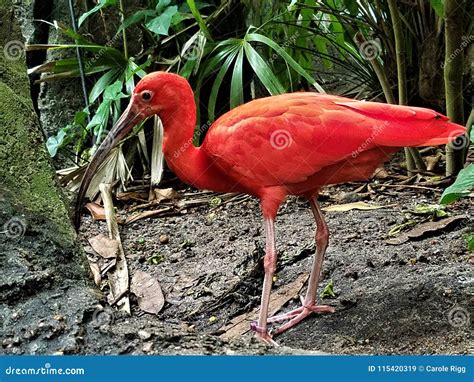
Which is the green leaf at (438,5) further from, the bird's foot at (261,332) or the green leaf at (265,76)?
the bird's foot at (261,332)

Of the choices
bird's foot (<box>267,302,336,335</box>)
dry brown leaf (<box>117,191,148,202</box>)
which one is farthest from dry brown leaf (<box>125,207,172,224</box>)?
bird's foot (<box>267,302,336,335</box>)

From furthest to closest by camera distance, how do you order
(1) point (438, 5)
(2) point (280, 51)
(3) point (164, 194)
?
(3) point (164, 194) < (2) point (280, 51) < (1) point (438, 5)

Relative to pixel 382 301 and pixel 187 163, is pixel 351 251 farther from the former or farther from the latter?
pixel 187 163

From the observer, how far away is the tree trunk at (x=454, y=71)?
4.26 meters

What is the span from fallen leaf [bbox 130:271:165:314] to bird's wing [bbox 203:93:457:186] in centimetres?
98

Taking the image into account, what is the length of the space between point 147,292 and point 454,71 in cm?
226

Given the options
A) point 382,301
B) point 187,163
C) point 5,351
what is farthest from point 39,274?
point 382,301

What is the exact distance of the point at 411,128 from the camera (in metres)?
3.12

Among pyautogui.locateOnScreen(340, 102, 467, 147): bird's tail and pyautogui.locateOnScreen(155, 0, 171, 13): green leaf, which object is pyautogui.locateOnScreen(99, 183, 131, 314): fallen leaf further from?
pyautogui.locateOnScreen(340, 102, 467, 147): bird's tail

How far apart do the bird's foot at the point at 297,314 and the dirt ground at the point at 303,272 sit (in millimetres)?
28

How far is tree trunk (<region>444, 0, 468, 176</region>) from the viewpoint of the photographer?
14.0 ft

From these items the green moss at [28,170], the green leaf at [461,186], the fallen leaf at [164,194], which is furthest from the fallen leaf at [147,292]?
the green leaf at [461,186]

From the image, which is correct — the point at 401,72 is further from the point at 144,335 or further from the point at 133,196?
the point at 144,335

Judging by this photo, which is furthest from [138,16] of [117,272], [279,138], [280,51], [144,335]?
[144,335]
